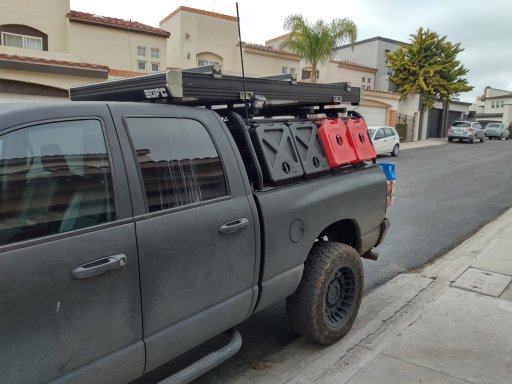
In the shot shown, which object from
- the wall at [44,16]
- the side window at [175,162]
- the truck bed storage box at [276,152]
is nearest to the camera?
the side window at [175,162]

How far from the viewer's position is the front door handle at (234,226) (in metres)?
2.53

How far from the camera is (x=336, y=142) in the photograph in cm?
361

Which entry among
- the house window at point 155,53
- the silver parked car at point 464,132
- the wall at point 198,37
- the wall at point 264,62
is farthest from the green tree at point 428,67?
the house window at point 155,53

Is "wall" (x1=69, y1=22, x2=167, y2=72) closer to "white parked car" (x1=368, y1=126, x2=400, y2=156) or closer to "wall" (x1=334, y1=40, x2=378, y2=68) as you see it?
"white parked car" (x1=368, y1=126, x2=400, y2=156)

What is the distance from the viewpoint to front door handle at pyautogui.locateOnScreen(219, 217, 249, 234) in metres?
2.53

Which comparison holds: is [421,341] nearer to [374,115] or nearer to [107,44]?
[107,44]

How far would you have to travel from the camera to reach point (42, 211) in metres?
1.91

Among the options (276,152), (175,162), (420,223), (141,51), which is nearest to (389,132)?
(141,51)

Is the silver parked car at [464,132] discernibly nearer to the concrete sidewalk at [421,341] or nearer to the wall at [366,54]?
the wall at [366,54]

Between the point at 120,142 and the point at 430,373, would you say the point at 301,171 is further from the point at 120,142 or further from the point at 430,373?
the point at 430,373

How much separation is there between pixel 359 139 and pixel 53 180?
2.73 meters

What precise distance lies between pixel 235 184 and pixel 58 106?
1.11m

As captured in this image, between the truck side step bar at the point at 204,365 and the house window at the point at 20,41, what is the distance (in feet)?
53.3

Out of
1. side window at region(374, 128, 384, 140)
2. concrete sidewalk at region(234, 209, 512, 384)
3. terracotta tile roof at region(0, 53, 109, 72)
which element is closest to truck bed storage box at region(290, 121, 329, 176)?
concrete sidewalk at region(234, 209, 512, 384)
